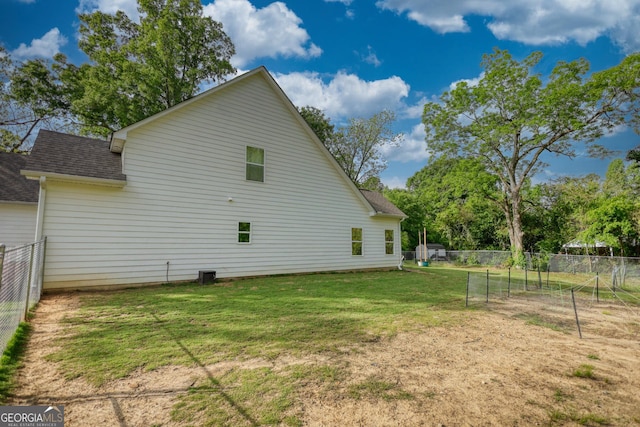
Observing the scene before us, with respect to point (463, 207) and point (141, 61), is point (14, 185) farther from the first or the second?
point (463, 207)

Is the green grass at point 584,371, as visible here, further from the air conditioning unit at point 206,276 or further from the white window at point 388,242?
the white window at point 388,242

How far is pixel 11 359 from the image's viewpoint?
3072 millimetres

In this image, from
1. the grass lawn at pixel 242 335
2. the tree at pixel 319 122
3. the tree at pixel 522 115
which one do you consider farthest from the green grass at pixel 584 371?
the tree at pixel 319 122

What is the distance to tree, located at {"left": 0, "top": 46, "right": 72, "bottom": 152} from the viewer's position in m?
16.5

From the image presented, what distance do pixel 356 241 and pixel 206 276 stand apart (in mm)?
6853

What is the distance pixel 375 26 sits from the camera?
51.1 feet

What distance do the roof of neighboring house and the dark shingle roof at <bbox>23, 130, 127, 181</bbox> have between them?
164 inches

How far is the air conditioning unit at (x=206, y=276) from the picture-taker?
336 inches

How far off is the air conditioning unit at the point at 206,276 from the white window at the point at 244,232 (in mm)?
1467

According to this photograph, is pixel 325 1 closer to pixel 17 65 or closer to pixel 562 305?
pixel 562 305

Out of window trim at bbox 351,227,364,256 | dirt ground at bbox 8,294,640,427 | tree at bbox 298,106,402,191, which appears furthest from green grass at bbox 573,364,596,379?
tree at bbox 298,106,402,191

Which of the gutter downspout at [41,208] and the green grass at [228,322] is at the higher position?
the gutter downspout at [41,208]
